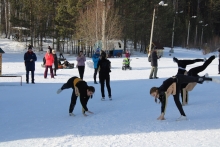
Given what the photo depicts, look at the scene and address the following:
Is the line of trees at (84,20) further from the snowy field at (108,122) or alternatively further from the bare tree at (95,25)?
the snowy field at (108,122)

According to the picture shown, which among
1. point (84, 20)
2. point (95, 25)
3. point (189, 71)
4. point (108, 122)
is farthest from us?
point (84, 20)

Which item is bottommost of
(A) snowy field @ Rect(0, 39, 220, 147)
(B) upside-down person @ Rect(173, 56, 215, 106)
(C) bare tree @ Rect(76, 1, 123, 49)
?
(A) snowy field @ Rect(0, 39, 220, 147)

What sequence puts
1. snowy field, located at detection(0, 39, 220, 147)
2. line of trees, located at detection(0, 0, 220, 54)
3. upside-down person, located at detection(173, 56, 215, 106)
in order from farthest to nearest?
line of trees, located at detection(0, 0, 220, 54), upside-down person, located at detection(173, 56, 215, 106), snowy field, located at detection(0, 39, 220, 147)

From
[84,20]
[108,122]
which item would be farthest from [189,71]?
[84,20]

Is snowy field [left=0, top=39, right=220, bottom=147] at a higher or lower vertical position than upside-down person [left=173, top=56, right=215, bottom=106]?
lower

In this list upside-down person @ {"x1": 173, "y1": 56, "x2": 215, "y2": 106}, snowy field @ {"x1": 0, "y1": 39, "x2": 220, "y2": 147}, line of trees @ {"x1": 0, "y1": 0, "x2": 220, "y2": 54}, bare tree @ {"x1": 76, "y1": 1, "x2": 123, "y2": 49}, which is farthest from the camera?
line of trees @ {"x1": 0, "y1": 0, "x2": 220, "y2": 54}

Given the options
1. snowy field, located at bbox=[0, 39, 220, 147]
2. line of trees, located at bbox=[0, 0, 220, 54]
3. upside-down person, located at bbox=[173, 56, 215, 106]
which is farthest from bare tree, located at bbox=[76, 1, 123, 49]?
upside-down person, located at bbox=[173, 56, 215, 106]

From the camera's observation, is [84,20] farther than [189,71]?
Yes

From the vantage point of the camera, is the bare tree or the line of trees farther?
the line of trees

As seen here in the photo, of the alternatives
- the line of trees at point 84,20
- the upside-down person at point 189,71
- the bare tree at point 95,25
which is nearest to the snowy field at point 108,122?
the upside-down person at point 189,71

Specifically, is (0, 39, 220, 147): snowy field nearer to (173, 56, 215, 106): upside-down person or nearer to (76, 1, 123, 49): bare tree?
(173, 56, 215, 106): upside-down person

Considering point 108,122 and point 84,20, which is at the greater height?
point 84,20

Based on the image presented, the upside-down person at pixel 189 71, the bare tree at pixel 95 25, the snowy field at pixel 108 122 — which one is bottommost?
the snowy field at pixel 108 122

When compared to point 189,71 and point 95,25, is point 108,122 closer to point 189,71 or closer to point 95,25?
point 189,71
